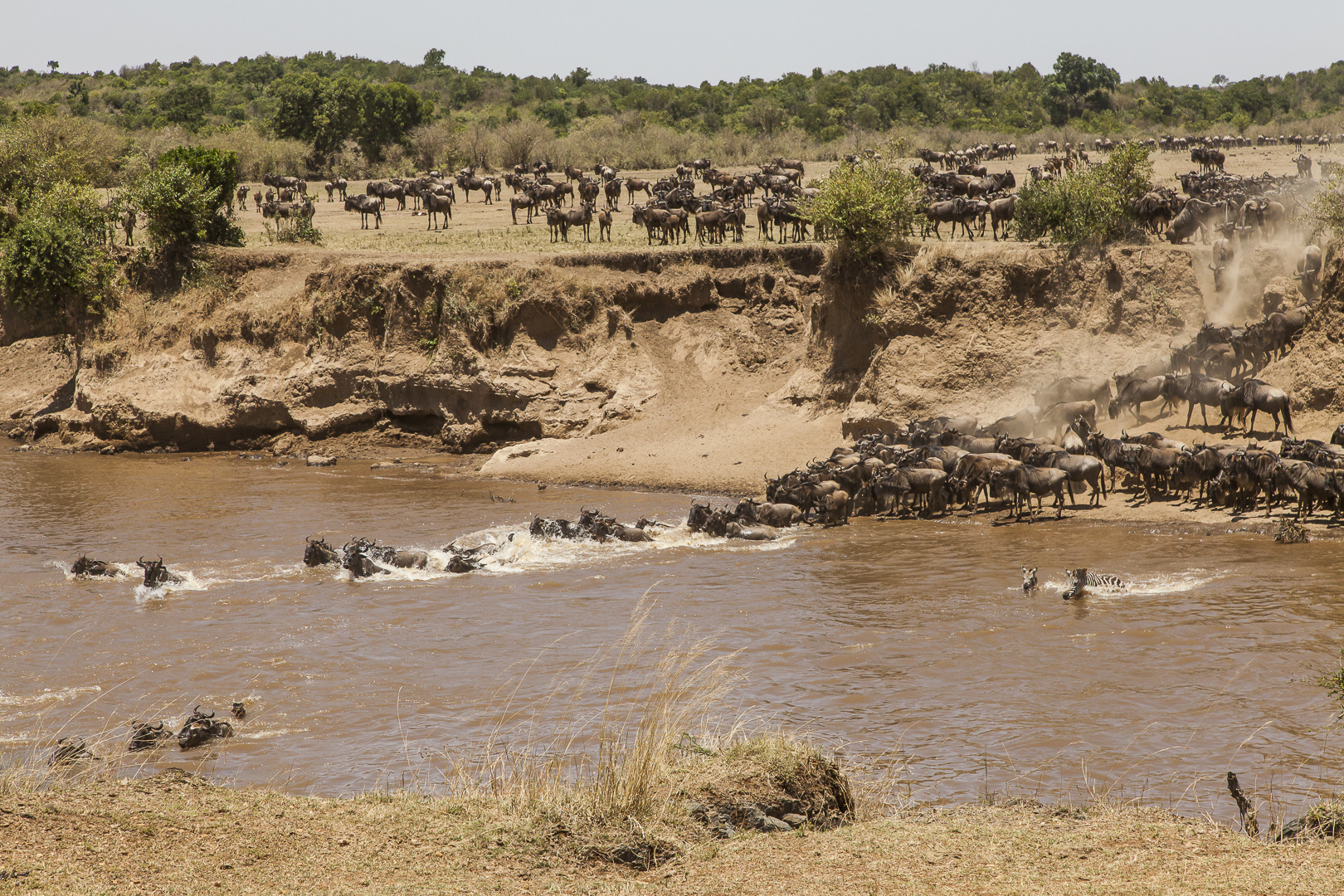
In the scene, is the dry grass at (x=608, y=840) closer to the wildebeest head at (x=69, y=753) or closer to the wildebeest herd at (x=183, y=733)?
the wildebeest head at (x=69, y=753)

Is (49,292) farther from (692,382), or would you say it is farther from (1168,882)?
(1168,882)

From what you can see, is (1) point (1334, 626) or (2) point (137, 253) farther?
(2) point (137, 253)

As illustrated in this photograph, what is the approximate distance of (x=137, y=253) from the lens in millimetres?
32438

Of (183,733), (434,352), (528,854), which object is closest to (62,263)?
(434,352)

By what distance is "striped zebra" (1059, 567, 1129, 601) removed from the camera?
13812 millimetres

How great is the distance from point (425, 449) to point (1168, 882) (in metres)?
24.2

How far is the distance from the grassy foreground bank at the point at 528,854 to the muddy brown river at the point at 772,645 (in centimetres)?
144

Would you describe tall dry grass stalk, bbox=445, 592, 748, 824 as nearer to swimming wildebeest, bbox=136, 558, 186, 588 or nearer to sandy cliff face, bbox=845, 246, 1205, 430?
swimming wildebeest, bbox=136, 558, 186, 588

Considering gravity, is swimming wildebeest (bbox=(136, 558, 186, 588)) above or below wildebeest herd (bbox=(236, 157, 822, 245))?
below

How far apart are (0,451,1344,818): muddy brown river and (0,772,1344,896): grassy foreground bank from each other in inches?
56.5

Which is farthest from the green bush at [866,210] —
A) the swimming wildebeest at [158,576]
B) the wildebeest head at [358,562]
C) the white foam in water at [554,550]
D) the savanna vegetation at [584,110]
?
the savanna vegetation at [584,110]

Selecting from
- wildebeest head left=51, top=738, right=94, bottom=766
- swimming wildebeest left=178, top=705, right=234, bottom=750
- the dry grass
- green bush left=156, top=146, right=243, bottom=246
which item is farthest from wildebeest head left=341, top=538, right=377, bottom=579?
green bush left=156, top=146, right=243, bottom=246

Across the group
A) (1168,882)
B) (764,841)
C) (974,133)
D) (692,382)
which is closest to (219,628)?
(764,841)

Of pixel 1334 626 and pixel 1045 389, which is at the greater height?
pixel 1045 389
